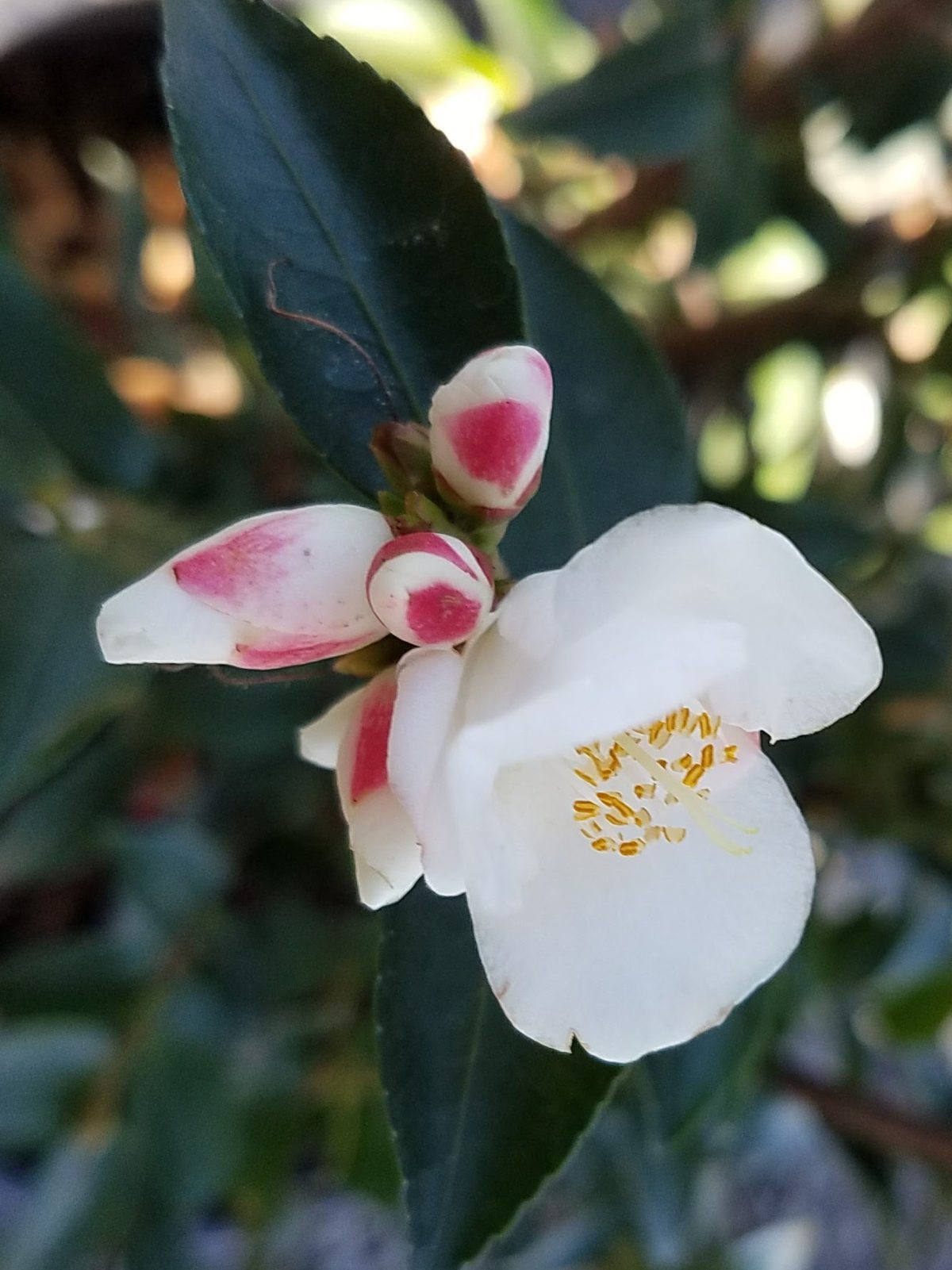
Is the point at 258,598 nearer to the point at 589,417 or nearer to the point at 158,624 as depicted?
the point at 158,624

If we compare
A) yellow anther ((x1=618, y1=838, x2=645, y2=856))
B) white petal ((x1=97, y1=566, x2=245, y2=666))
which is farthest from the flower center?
white petal ((x1=97, y1=566, x2=245, y2=666))

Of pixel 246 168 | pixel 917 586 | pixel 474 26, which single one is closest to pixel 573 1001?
pixel 246 168

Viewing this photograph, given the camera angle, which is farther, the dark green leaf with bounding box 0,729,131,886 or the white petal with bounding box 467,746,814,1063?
the dark green leaf with bounding box 0,729,131,886

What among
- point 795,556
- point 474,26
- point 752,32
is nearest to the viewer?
point 795,556

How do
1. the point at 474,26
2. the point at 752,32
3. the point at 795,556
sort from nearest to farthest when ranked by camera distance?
the point at 795,556
the point at 752,32
the point at 474,26

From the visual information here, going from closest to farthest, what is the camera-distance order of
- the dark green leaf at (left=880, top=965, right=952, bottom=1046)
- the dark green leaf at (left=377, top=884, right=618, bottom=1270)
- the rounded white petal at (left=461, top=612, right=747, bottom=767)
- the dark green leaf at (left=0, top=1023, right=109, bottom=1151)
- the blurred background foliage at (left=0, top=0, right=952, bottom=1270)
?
the rounded white petal at (left=461, top=612, right=747, bottom=767), the dark green leaf at (left=377, top=884, right=618, bottom=1270), the blurred background foliage at (left=0, top=0, right=952, bottom=1270), the dark green leaf at (left=0, top=1023, right=109, bottom=1151), the dark green leaf at (left=880, top=965, right=952, bottom=1046)

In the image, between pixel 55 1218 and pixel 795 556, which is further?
pixel 55 1218

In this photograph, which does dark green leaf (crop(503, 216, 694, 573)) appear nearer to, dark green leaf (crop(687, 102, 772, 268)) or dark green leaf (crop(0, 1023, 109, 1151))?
dark green leaf (crop(687, 102, 772, 268))

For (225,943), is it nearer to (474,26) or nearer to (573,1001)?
(573,1001)
